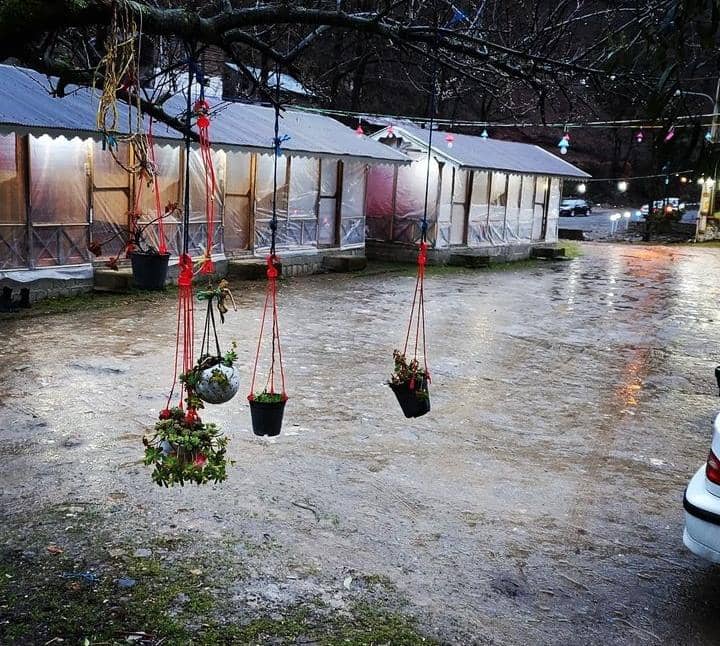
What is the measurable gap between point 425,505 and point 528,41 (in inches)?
118

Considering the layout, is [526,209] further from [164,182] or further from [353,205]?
[164,182]

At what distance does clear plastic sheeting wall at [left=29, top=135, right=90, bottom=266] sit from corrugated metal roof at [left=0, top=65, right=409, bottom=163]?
61 centimetres

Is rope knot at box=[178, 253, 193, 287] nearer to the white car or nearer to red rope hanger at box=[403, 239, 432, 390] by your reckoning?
red rope hanger at box=[403, 239, 432, 390]

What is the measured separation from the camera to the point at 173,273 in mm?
14609

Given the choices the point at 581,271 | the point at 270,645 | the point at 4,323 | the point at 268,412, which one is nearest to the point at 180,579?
the point at 270,645

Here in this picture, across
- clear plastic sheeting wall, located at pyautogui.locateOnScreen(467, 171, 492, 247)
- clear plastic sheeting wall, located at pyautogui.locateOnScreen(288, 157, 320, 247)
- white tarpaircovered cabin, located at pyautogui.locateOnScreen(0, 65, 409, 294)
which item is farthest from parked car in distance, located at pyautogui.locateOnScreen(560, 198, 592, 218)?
clear plastic sheeting wall, located at pyautogui.locateOnScreen(288, 157, 320, 247)

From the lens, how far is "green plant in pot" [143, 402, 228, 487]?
3.96 m

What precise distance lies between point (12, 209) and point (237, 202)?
16.7ft

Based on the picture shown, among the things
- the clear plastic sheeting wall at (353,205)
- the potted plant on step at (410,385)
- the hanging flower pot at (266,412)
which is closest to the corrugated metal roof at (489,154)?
the clear plastic sheeting wall at (353,205)

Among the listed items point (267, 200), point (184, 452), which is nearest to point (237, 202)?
point (267, 200)

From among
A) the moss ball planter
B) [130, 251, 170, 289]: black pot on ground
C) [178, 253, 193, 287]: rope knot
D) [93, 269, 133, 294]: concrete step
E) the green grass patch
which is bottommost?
the green grass patch

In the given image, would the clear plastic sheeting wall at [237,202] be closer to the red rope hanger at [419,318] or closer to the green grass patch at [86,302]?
the green grass patch at [86,302]

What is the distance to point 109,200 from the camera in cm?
1391

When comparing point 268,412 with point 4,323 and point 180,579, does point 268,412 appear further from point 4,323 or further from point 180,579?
point 4,323
